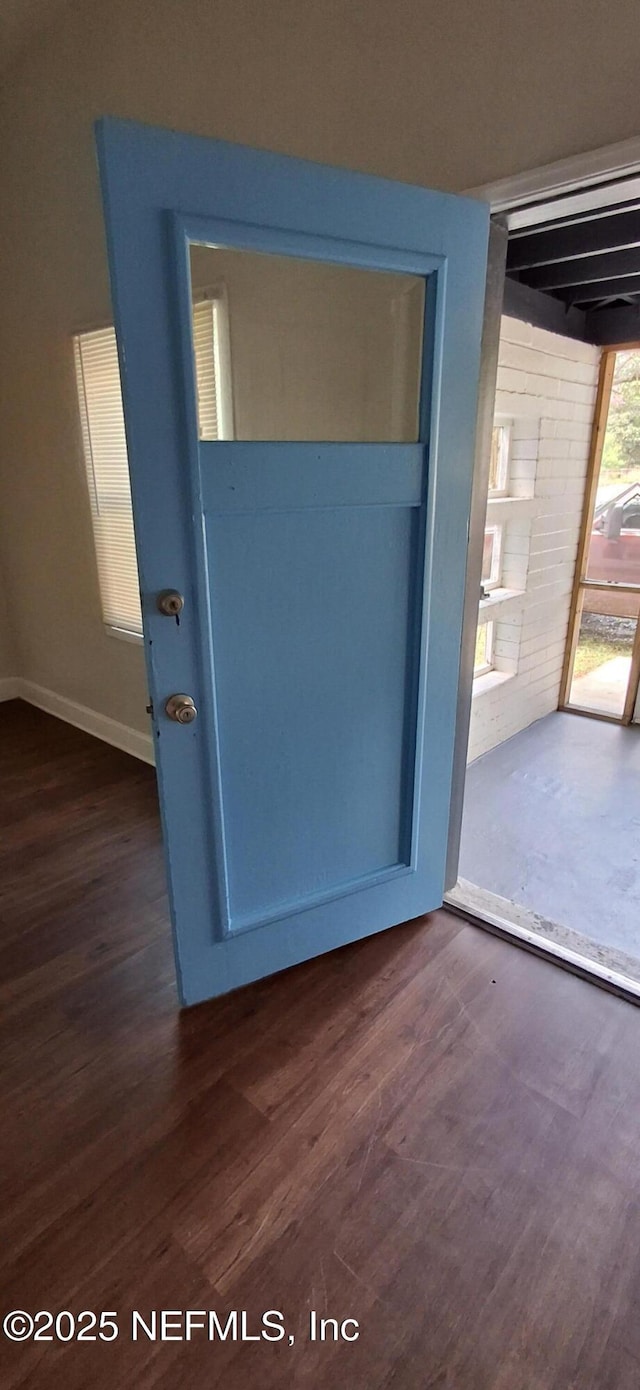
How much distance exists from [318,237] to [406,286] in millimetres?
335

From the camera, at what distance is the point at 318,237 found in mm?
1408

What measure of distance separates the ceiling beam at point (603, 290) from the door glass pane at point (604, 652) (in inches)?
71.3

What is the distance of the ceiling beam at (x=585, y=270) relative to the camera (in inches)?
112

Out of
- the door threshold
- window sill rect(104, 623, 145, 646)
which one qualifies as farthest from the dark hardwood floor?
window sill rect(104, 623, 145, 646)

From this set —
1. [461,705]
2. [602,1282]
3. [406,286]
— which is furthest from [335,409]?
[602,1282]

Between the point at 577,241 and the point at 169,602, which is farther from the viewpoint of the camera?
the point at 577,241

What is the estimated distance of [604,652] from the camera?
4746mm

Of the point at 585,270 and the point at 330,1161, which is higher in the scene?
the point at 585,270

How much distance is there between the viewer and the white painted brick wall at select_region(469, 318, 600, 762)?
11.9 feet

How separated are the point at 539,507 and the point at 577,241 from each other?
1709mm

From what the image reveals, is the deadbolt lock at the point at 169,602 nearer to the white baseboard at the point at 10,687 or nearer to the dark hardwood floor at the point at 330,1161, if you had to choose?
the dark hardwood floor at the point at 330,1161

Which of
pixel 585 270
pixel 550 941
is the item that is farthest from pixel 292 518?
pixel 585 270

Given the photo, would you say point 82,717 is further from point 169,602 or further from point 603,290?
point 603,290

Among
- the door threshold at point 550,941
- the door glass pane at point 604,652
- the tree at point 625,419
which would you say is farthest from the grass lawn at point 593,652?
the door threshold at point 550,941
